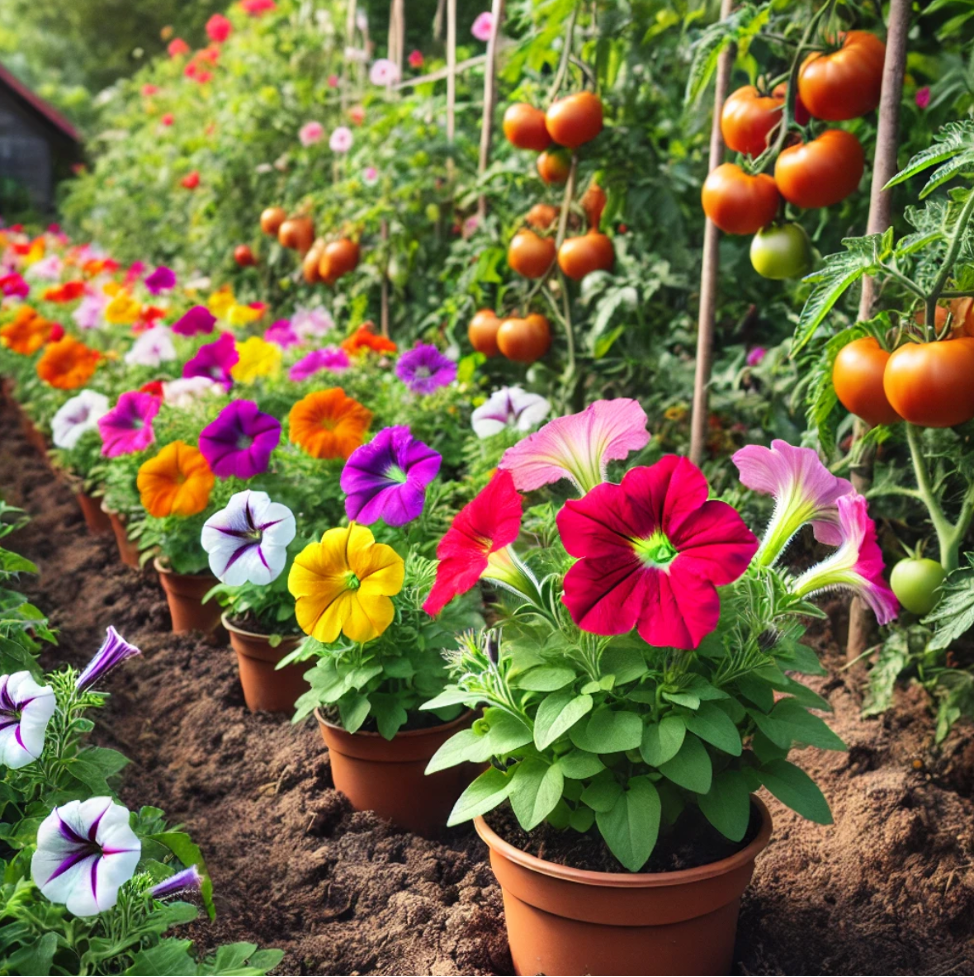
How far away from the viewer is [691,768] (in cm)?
125

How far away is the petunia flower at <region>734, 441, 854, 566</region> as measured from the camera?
137cm

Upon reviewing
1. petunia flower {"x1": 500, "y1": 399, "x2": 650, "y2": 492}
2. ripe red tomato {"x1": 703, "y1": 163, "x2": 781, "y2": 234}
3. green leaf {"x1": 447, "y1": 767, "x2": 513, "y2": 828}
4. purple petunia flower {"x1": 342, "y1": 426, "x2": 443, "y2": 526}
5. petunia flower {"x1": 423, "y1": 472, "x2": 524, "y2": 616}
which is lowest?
green leaf {"x1": 447, "y1": 767, "x2": 513, "y2": 828}

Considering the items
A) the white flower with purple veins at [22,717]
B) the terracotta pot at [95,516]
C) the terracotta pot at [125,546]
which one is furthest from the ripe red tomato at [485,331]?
the white flower with purple veins at [22,717]

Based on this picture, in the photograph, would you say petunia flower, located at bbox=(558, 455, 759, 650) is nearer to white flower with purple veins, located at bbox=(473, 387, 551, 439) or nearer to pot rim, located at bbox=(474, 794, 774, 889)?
pot rim, located at bbox=(474, 794, 774, 889)

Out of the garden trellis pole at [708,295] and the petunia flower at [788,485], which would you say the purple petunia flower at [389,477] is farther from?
the garden trellis pole at [708,295]

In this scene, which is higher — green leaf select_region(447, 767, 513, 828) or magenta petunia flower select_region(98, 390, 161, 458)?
green leaf select_region(447, 767, 513, 828)

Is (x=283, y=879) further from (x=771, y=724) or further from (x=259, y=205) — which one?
(x=259, y=205)

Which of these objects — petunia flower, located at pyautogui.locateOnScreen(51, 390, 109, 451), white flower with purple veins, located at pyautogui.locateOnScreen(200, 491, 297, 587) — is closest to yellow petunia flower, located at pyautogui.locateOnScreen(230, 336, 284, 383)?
petunia flower, located at pyautogui.locateOnScreen(51, 390, 109, 451)

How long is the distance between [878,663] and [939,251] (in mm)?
812

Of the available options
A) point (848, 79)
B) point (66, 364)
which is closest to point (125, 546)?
point (66, 364)

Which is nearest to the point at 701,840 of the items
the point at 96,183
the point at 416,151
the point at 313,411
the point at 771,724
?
the point at 771,724

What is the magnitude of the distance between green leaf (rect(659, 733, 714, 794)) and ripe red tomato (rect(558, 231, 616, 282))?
71.2 inches

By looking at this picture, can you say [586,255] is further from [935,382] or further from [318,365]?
[935,382]

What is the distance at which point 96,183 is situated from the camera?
10.6 meters
